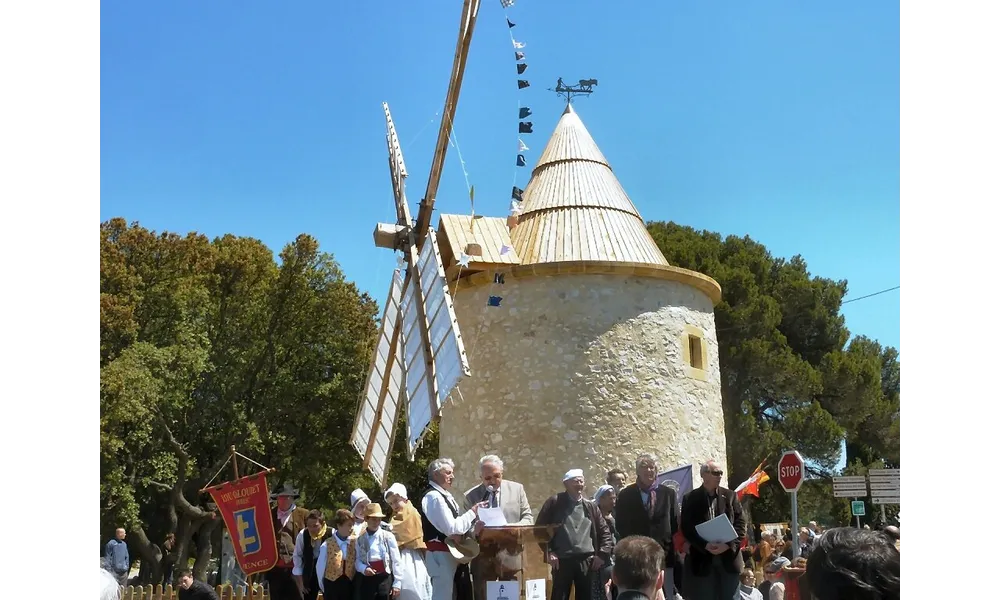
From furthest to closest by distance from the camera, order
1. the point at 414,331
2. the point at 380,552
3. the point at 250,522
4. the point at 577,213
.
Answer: the point at 577,213, the point at 414,331, the point at 250,522, the point at 380,552

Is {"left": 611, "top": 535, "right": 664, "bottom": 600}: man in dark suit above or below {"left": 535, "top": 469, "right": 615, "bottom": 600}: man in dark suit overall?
above

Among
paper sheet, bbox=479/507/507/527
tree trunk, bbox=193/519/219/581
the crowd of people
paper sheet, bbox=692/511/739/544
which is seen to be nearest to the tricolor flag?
the crowd of people

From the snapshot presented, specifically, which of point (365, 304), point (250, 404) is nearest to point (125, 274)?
point (250, 404)

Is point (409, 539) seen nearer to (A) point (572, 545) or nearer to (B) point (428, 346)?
(A) point (572, 545)

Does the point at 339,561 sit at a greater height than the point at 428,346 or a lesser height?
lesser

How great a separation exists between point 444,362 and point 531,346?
178 cm

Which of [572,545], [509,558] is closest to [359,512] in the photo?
[509,558]

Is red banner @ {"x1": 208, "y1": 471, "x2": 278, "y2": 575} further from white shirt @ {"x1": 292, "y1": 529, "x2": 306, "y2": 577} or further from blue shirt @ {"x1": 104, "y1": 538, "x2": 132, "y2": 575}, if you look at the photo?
blue shirt @ {"x1": 104, "y1": 538, "x2": 132, "y2": 575}

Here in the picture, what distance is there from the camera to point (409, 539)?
21.6ft

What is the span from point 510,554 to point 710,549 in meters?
1.52

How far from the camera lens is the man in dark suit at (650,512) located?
7414 millimetres

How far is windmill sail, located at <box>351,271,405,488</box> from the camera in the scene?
43.5 feet

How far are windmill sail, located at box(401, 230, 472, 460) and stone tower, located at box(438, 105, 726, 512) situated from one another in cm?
63
